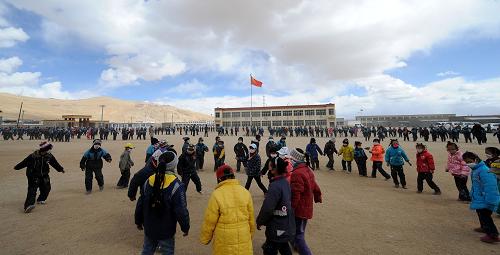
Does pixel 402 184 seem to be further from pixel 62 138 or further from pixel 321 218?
pixel 62 138

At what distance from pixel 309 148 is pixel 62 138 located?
32.6m

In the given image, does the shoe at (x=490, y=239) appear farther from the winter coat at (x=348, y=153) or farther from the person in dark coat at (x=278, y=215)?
the winter coat at (x=348, y=153)

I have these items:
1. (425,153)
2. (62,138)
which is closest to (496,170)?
(425,153)

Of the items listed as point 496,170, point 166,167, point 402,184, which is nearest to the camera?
point 166,167

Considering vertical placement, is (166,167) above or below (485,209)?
above

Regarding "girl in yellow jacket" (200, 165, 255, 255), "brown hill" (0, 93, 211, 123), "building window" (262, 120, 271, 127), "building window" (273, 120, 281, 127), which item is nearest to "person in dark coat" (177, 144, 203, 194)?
"girl in yellow jacket" (200, 165, 255, 255)

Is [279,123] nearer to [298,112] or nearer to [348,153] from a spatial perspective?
[298,112]

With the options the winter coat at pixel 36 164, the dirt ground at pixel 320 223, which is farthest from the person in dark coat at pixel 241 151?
the winter coat at pixel 36 164

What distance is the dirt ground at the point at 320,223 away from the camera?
14.6ft

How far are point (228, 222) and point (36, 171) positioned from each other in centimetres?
629

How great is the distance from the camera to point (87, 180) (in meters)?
7.99

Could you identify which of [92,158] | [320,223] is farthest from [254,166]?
[92,158]

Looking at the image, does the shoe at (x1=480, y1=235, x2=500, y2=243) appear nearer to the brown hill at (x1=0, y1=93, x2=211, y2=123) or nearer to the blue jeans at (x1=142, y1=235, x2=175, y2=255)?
the blue jeans at (x1=142, y1=235, x2=175, y2=255)

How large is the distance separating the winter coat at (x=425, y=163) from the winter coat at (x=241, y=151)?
20.1 feet
